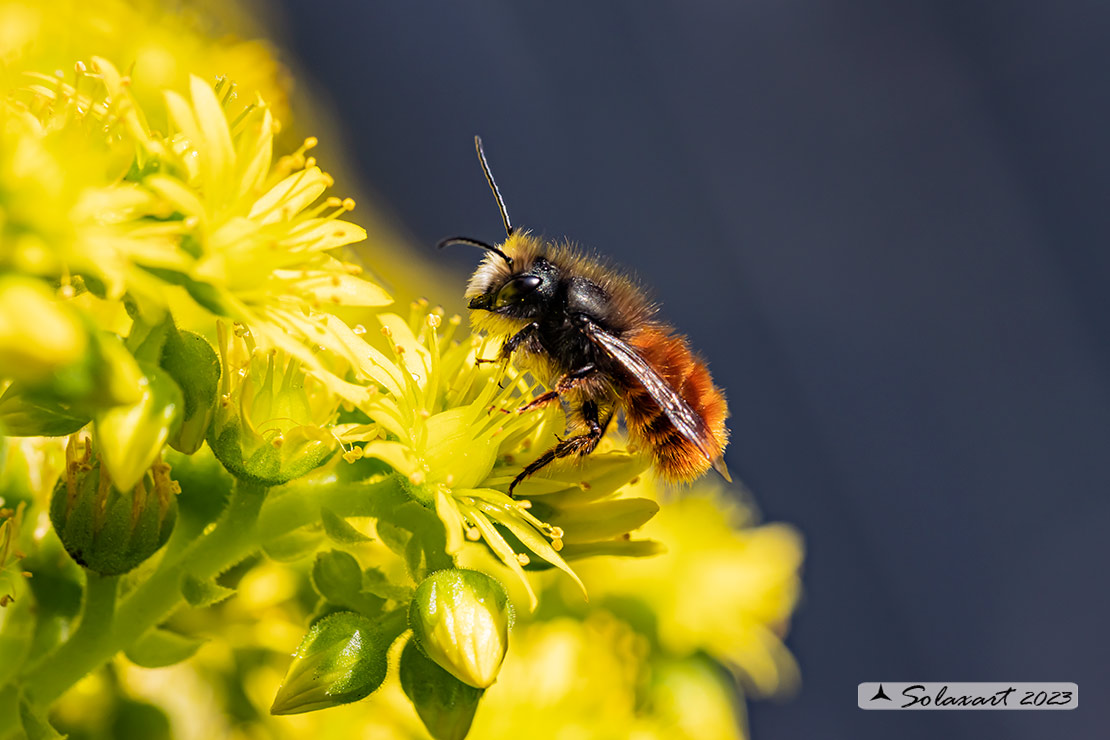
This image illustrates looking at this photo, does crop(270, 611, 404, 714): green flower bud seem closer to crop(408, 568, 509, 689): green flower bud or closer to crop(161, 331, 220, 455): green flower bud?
crop(408, 568, 509, 689): green flower bud

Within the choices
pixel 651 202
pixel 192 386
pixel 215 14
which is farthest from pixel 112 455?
pixel 651 202

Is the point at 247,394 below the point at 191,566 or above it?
above

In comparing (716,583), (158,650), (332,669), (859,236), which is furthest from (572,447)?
(859,236)

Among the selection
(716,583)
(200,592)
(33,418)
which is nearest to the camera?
(33,418)

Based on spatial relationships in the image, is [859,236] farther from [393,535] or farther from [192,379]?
[192,379]

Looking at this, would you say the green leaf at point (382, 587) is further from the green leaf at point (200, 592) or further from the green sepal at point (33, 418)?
the green sepal at point (33, 418)

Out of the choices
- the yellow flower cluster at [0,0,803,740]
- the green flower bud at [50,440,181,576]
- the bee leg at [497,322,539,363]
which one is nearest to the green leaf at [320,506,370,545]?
the yellow flower cluster at [0,0,803,740]

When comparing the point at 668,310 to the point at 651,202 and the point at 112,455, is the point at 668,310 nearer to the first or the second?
the point at 651,202
